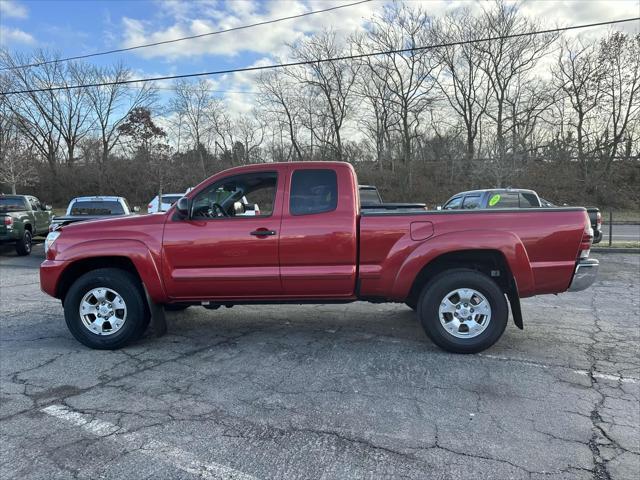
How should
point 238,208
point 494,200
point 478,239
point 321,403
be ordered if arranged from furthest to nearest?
point 494,200 < point 238,208 < point 478,239 < point 321,403

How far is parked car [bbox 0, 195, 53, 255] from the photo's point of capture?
13609mm

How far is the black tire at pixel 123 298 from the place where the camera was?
4875mm

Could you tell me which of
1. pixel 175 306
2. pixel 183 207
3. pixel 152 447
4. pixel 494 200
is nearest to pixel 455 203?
pixel 494 200

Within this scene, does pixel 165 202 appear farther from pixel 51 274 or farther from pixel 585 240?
pixel 585 240

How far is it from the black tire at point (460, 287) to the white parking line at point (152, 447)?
8.33 feet

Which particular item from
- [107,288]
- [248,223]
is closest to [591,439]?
[248,223]

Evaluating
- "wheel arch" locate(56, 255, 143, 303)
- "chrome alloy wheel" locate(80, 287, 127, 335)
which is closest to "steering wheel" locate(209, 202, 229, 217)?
"wheel arch" locate(56, 255, 143, 303)

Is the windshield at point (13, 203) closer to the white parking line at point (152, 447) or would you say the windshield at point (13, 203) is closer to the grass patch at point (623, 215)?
the white parking line at point (152, 447)

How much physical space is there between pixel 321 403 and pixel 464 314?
186cm

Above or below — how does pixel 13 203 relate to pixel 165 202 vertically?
above

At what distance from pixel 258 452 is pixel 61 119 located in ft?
183

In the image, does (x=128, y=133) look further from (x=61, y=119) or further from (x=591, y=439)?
(x=591, y=439)

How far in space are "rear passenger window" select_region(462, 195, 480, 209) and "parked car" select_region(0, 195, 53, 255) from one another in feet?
44.6

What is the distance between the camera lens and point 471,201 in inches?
534
